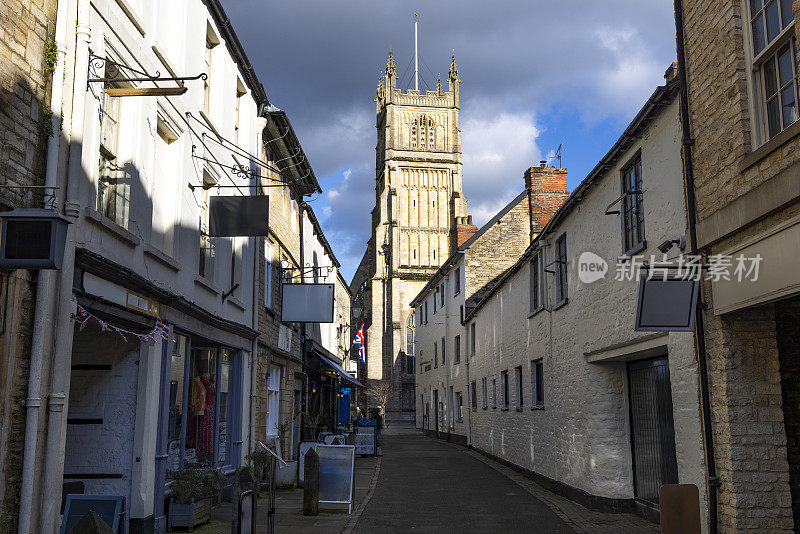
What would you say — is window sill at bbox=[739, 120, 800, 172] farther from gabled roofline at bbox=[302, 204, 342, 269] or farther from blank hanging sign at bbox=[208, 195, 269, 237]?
gabled roofline at bbox=[302, 204, 342, 269]

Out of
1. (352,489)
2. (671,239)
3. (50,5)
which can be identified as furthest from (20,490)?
(671,239)

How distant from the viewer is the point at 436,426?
39.2m

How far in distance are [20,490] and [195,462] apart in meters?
5.42

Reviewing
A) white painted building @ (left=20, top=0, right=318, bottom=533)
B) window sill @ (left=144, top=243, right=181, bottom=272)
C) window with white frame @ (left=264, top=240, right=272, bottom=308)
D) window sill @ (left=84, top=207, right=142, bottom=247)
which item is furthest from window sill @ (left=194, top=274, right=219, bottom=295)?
window with white frame @ (left=264, top=240, right=272, bottom=308)

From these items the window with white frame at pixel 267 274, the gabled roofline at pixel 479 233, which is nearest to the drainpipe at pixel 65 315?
the window with white frame at pixel 267 274

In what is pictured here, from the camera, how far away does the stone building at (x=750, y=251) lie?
6.84 metres

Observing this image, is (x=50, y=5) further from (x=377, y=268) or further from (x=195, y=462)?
(x=377, y=268)

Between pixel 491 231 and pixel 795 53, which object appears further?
pixel 491 231

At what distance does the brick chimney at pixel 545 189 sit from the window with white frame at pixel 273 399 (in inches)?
480

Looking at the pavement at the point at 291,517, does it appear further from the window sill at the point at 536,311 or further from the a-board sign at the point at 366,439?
the a-board sign at the point at 366,439

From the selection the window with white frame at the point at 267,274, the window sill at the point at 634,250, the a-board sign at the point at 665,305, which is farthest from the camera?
the window with white frame at the point at 267,274

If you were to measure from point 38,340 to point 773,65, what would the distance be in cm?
750

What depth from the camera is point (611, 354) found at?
38.3ft

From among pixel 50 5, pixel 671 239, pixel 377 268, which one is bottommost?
pixel 671 239
